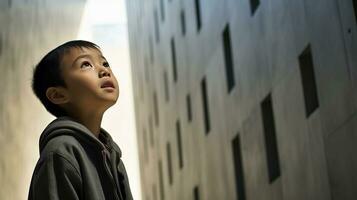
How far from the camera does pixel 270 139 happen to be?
14.5 metres

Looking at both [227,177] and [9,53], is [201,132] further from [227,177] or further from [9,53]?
[9,53]

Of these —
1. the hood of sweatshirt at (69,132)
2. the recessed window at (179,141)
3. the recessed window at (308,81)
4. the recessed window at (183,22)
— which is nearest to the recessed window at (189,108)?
the recessed window at (183,22)

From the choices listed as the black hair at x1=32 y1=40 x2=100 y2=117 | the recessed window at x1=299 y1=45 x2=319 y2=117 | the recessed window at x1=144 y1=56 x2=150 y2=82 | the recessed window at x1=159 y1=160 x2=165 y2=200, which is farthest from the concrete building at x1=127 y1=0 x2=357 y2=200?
the black hair at x1=32 y1=40 x2=100 y2=117

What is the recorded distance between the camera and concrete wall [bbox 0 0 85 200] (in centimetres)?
693

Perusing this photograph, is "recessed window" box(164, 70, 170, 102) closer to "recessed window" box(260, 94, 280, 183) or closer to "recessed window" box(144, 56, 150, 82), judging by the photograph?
"recessed window" box(144, 56, 150, 82)

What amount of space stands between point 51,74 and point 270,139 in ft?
37.5

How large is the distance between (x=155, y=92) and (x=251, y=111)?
18.0 metres

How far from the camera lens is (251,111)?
15438mm

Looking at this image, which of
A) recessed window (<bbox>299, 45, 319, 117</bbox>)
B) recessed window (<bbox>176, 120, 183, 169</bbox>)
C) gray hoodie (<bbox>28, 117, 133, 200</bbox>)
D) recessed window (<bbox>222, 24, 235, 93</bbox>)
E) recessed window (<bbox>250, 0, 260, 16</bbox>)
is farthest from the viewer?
recessed window (<bbox>176, 120, 183, 169</bbox>)

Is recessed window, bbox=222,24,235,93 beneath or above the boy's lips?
above

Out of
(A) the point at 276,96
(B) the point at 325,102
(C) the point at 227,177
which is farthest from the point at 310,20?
(C) the point at 227,177

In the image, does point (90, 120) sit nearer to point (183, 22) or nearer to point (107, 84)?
point (107, 84)

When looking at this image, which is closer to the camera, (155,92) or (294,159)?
(294,159)

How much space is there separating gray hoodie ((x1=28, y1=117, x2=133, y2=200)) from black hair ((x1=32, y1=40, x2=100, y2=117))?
23 centimetres
